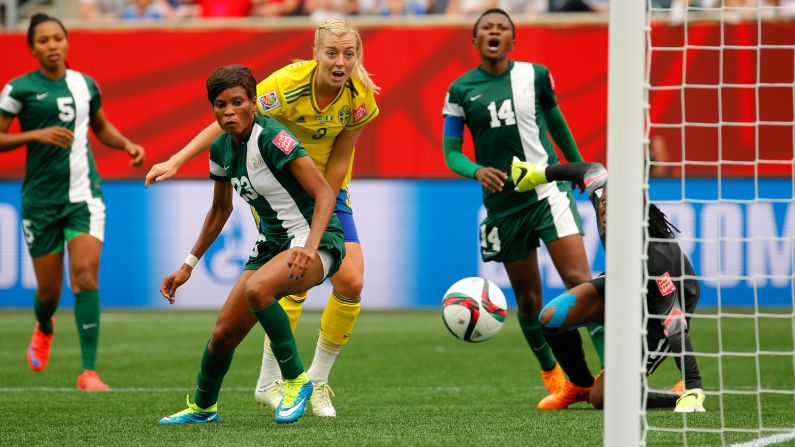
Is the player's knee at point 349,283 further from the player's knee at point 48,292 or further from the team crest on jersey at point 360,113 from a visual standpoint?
the player's knee at point 48,292

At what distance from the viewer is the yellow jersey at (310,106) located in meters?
6.23

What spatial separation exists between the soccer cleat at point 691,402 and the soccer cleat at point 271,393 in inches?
86.3

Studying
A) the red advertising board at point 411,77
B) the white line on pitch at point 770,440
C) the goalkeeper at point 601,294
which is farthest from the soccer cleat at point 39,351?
the red advertising board at point 411,77

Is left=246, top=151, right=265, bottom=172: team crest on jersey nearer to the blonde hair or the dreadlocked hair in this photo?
the blonde hair

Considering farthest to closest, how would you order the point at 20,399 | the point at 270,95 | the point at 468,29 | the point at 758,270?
the point at 468,29, the point at 758,270, the point at 20,399, the point at 270,95

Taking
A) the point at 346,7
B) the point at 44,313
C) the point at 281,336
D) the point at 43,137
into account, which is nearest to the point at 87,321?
the point at 44,313

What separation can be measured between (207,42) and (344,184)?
402 inches

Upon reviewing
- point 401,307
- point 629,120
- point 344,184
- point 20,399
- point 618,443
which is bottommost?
point 401,307

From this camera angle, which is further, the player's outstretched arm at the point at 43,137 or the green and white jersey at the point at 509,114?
the player's outstretched arm at the point at 43,137

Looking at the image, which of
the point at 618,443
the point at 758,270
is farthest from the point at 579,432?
the point at 758,270

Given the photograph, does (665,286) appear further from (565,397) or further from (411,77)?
(411,77)

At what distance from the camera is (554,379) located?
6.97 m

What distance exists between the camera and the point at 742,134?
1523 centimetres

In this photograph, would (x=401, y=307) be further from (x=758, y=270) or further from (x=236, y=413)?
(x=236, y=413)
